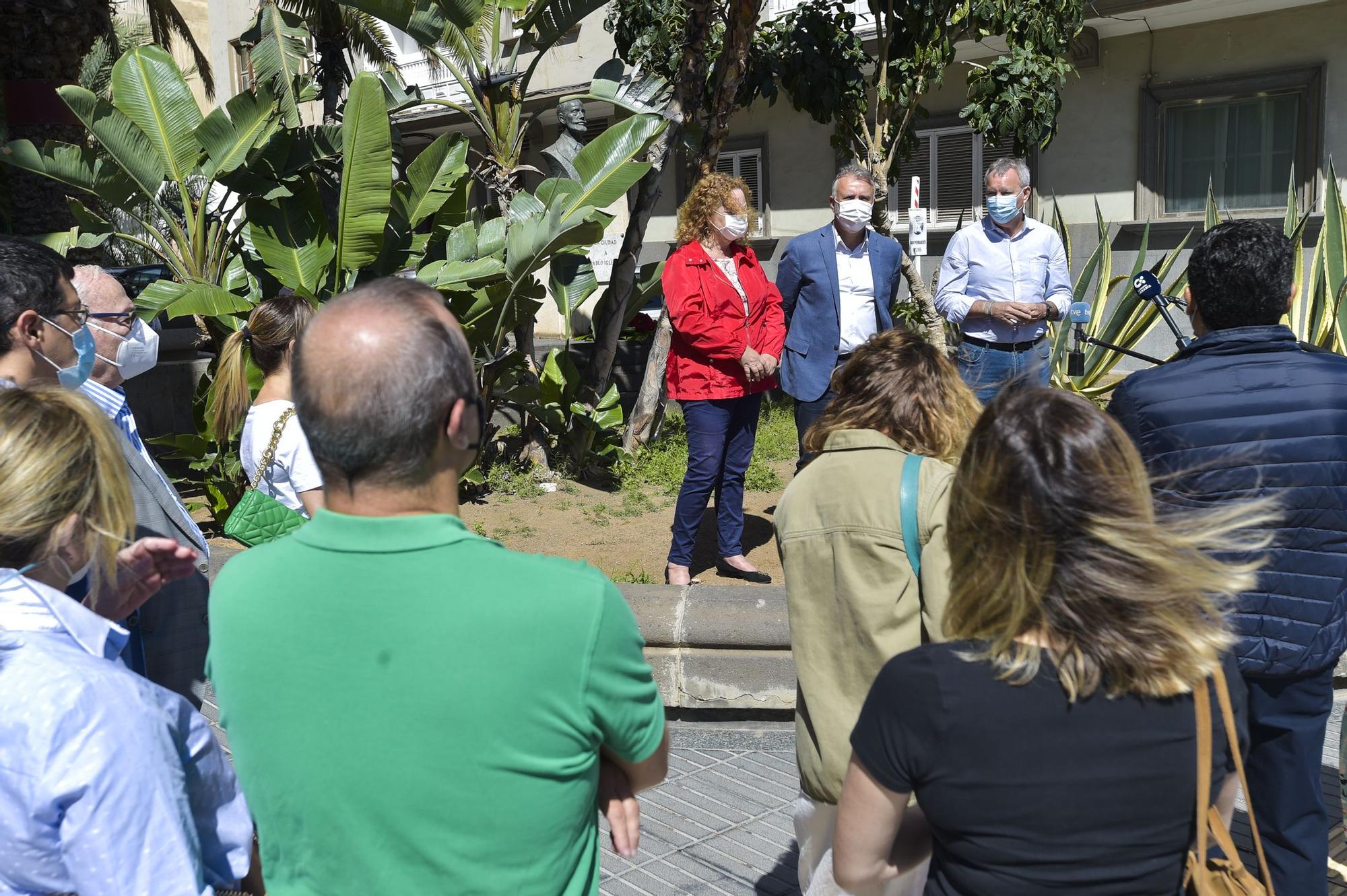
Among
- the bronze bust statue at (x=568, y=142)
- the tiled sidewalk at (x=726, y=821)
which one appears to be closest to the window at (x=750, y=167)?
the bronze bust statue at (x=568, y=142)

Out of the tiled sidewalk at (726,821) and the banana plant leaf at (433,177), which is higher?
the banana plant leaf at (433,177)

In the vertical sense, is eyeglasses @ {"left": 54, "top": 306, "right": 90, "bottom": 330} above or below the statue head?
below

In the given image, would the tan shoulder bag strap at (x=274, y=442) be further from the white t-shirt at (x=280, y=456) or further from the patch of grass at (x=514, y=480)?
the patch of grass at (x=514, y=480)

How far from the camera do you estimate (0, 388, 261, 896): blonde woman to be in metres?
1.68

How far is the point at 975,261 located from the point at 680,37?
5.39 m

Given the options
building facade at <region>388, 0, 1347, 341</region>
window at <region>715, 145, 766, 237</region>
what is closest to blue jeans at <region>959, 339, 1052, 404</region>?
building facade at <region>388, 0, 1347, 341</region>

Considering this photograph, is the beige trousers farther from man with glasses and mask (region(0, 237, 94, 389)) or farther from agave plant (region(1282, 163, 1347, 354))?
agave plant (region(1282, 163, 1347, 354))

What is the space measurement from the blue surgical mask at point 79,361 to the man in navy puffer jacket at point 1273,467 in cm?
261

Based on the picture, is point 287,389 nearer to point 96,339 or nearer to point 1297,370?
point 96,339

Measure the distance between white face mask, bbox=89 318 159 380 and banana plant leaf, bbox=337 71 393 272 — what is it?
3.63m

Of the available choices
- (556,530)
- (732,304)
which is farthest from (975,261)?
(556,530)

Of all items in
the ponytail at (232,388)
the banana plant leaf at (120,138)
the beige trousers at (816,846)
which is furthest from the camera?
the banana plant leaf at (120,138)

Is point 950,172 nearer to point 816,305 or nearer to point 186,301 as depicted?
point 816,305

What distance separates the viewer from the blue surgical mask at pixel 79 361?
296 cm
